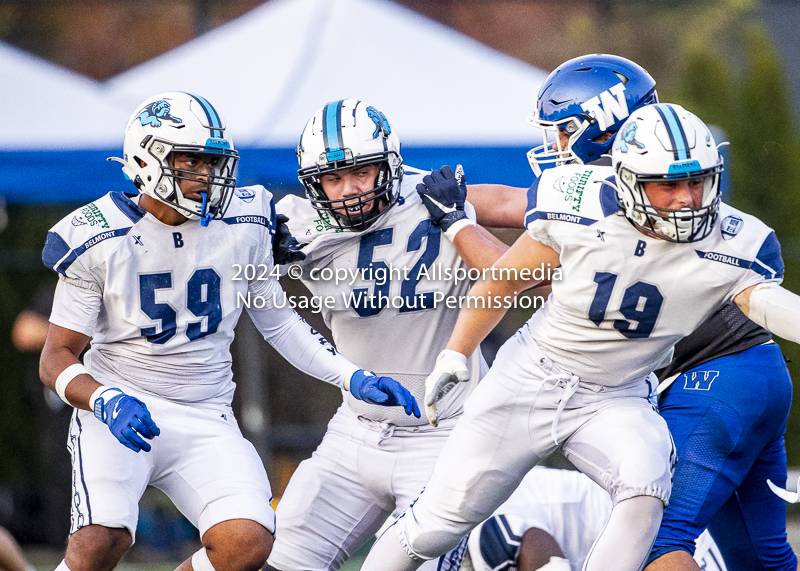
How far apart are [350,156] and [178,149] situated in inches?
22.0

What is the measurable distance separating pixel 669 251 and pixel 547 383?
53 cm

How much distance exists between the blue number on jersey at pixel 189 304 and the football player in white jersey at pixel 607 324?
81cm

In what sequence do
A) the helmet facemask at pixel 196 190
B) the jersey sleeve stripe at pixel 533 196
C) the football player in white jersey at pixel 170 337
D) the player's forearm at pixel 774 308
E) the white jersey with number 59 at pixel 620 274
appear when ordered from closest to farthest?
the player's forearm at pixel 774 308 < the white jersey with number 59 at pixel 620 274 < the jersey sleeve stripe at pixel 533 196 < the football player in white jersey at pixel 170 337 < the helmet facemask at pixel 196 190

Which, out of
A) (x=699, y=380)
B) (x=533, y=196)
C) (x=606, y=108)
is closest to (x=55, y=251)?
Answer: (x=533, y=196)

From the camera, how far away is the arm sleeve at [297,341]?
11.6ft

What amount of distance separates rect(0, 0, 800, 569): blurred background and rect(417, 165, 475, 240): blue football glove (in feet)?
1.52

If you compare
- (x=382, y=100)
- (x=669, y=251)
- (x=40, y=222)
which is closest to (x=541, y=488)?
(x=669, y=251)

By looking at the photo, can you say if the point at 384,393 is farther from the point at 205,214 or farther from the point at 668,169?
the point at 668,169

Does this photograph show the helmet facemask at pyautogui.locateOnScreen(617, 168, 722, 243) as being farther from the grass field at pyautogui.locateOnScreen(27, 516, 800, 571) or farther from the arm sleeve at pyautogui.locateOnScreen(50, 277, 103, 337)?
the grass field at pyautogui.locateOnScreen(27, 516, 800, 571)

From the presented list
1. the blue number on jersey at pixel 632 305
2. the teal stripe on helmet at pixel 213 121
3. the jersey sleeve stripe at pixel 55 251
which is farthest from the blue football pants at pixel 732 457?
the jersey sleeve stripe at pixel 55 251

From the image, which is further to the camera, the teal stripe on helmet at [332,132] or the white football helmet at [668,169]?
the teal stripe on helmet at [332,132]

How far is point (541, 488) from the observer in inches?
152

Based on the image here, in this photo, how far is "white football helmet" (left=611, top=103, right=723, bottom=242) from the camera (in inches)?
109

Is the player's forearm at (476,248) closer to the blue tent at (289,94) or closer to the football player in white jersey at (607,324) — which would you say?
the football player in white jersey at (607,324)
